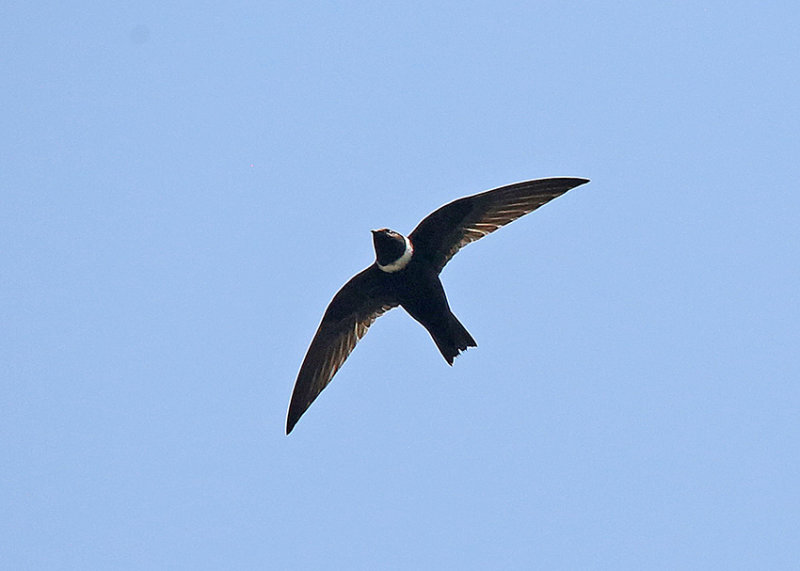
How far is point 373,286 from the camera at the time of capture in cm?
1290

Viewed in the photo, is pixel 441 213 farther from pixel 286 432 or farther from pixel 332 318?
pixel 286 432

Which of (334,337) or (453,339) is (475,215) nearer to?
(453,339)

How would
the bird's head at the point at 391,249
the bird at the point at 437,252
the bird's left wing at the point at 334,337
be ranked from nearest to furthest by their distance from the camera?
the bird's head at the point at 391,249 → the bird at the point at 437,252 → the bird's left wing at the point at 334,337

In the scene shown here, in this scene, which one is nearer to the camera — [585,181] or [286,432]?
[585,181]

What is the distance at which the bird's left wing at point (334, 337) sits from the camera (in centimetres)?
1303

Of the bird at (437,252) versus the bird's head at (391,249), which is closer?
the bird's head at (391,249)

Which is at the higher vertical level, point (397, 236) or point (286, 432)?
point (397, 236)

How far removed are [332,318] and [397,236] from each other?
54.2 inches

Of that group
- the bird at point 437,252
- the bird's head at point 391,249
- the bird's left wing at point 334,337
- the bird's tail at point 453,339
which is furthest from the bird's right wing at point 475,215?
the bird's left wing at point 334,337

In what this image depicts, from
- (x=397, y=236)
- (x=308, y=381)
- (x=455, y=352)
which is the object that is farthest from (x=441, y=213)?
(x=308, y=381)

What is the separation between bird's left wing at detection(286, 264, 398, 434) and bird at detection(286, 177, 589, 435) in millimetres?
20

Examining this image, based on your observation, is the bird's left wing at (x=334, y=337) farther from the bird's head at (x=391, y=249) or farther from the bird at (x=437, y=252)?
the bird's head at (x=391, y=249)

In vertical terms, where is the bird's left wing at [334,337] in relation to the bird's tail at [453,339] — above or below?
above

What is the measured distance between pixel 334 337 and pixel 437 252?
146 cm
